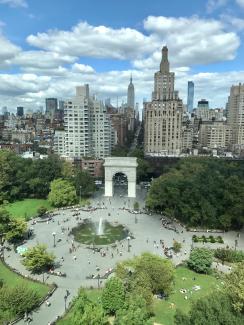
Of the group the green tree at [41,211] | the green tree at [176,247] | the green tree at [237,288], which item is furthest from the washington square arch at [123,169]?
the green tree at [237,288]

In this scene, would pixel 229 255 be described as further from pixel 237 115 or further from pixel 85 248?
pixel 237 115

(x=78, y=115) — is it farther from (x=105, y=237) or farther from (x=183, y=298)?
(x=183, y=298)

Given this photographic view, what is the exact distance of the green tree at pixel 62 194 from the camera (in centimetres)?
7219

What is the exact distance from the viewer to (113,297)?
33000mm

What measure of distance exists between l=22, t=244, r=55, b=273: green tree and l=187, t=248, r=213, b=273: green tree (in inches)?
714

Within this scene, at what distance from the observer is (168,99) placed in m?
123

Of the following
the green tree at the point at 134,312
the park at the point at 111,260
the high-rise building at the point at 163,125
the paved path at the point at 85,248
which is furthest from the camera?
the high-rise building at the point at 163,125

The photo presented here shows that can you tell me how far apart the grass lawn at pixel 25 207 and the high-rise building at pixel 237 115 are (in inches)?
3674

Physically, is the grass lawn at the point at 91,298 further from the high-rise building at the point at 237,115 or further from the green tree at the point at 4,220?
the high-rise building at the point at 237,115

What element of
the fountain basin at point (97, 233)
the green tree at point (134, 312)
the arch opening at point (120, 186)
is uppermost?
the arch opening at point (120, 186)

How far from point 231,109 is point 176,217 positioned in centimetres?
10258

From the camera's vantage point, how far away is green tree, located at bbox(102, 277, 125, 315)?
108ft

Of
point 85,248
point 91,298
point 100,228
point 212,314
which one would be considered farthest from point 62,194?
point 212,314

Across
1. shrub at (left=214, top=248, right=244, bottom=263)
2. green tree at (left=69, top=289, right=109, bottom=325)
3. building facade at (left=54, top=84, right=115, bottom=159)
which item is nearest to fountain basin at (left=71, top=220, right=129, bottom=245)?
shrub at (left=214, top=248, right=244, bottom=263)
